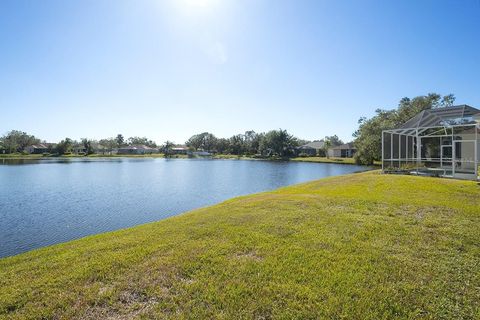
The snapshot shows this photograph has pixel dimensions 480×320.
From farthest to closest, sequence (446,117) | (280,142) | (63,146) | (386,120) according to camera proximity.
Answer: (63,146), (280,142), (386,120), (446,117)

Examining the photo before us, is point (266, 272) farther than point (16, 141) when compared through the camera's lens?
No

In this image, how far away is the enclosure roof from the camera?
15.8m

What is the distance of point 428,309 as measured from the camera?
3.62 meters

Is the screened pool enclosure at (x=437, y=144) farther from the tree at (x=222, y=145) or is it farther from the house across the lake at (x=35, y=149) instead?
the house across the lake at (x=35, y=149)

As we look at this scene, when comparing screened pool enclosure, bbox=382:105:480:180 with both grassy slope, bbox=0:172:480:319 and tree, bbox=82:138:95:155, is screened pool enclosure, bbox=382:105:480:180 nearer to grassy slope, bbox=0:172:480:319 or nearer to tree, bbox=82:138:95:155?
grassy slope, bbox=0:172:480:319

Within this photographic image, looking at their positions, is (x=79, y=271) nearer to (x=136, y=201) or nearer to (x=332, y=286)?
(x=332, y=286)

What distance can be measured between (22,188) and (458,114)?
32662 mm

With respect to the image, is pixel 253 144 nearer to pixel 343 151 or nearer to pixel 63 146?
pixel 343 151

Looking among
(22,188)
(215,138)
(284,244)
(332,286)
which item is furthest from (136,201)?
(215,138)

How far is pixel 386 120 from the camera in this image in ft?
145

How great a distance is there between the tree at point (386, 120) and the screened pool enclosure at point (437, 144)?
63.7 feet

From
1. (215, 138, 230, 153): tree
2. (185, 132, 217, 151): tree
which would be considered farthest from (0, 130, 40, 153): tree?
(215, 138, 230, 153): tree

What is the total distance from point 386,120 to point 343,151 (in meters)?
36.0

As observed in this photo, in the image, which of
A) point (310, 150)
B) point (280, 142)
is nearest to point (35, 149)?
point (280, 142)
